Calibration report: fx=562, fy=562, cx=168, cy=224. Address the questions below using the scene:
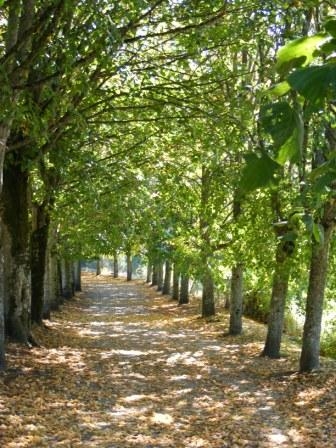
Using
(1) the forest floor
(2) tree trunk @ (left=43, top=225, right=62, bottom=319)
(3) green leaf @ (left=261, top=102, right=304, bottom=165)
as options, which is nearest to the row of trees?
(3) green leaf @ (left=261, top=102, right=304, bottom=165)

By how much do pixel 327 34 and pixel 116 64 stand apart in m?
10.0

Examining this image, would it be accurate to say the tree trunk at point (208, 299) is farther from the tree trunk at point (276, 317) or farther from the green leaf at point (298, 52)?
the green leaf at point (298, 52)

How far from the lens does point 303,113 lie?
1.01 m

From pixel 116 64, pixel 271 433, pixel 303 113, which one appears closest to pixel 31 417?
pixel 271 433

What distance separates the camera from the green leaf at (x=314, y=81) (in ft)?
2.72

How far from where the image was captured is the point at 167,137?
14.6 meters

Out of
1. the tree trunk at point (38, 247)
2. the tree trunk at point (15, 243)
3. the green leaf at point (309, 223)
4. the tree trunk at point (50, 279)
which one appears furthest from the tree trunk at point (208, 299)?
the green leaf at point (309, 223)

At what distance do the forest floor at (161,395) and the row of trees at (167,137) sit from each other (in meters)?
0.93

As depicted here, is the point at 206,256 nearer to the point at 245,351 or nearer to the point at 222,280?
the point at 222,280

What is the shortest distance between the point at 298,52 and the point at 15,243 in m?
11.3

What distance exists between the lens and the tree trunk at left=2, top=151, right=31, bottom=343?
11.7 m

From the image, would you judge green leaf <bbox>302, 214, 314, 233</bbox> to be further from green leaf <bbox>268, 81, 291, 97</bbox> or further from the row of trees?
green leaf <bbox>268, 81, 291, 97</bbox>

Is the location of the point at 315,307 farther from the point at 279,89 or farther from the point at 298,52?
the point at 298,52

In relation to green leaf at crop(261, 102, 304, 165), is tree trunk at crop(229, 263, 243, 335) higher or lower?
lower
